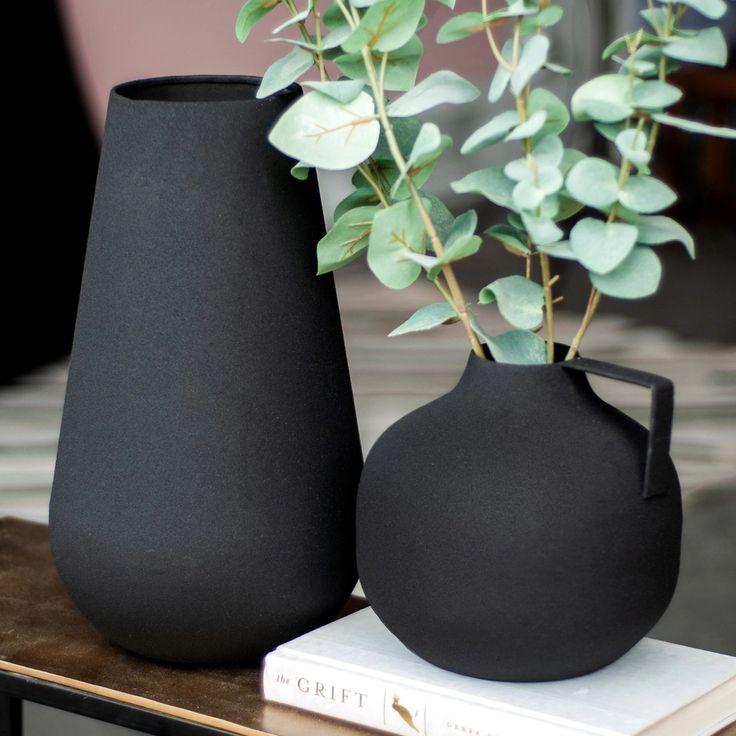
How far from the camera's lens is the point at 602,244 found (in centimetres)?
67

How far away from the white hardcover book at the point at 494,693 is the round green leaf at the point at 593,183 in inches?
10.7

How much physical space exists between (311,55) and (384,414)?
2393 mm

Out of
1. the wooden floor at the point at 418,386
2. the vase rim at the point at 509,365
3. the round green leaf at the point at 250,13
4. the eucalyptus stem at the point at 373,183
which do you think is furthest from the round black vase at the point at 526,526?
the wooden floor at the point at 418,386

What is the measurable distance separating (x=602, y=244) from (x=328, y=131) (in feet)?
0.55

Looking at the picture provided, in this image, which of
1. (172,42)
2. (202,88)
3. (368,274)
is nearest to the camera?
(202,88)

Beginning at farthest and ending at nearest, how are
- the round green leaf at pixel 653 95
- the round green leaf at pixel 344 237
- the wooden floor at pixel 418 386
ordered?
the wooden floor at pixel 418 386 → the round green leaf at pixel 344 237 → the round green leaf at pixel 653 95

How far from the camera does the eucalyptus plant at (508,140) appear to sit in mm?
671

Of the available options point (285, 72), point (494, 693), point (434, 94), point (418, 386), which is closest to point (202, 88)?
point (285, 72)

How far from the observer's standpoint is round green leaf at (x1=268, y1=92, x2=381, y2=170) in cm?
71

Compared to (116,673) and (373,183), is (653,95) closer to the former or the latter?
(373,183)

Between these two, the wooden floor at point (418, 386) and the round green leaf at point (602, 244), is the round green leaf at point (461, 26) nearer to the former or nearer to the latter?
the round green leaf at point (602, 244)

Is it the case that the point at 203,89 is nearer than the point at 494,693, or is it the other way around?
the point at 494,693

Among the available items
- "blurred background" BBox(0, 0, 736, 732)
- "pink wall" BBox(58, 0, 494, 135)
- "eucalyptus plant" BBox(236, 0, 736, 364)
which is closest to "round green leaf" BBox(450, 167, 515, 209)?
"eucalyptus plant" BBox(236, 0, 736, 364)

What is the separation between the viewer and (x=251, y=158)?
781mm
